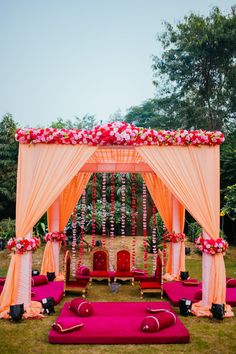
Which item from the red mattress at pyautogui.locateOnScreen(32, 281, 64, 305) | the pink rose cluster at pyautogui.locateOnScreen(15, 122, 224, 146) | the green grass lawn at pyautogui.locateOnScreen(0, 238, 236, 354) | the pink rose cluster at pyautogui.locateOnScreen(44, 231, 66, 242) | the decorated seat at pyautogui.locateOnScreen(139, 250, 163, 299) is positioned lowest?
the green grass lawn at pyautogui.locateOnScreen(0, 238, 236, 354)

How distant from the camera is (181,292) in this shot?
8102 mm

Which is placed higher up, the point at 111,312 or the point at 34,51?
the point at 34,51

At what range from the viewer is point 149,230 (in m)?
17.8

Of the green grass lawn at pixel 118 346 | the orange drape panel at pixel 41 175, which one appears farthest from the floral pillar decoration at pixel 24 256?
the green grass lawn at pixel 118 346

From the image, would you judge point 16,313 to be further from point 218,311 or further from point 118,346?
point 218,311

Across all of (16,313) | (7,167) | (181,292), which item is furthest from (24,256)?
(7,167)

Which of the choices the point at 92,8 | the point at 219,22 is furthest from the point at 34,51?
the point at 219,22

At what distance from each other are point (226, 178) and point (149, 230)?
470 centimetres

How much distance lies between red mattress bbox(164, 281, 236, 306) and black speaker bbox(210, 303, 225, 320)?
899mm

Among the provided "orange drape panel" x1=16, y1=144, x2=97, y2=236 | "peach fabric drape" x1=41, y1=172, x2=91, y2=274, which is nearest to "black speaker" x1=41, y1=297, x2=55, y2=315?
"orange drape panel" x1=16, y1=144, x2=97, y2=236

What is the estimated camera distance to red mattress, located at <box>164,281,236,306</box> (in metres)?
7.48

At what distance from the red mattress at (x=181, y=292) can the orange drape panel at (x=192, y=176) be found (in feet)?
5.75

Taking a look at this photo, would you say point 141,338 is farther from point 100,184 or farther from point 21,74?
point 21,74

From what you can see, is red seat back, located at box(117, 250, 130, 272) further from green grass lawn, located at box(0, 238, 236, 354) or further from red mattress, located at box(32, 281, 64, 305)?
green grass lawn, located at box(0, 238, 236, 354)
